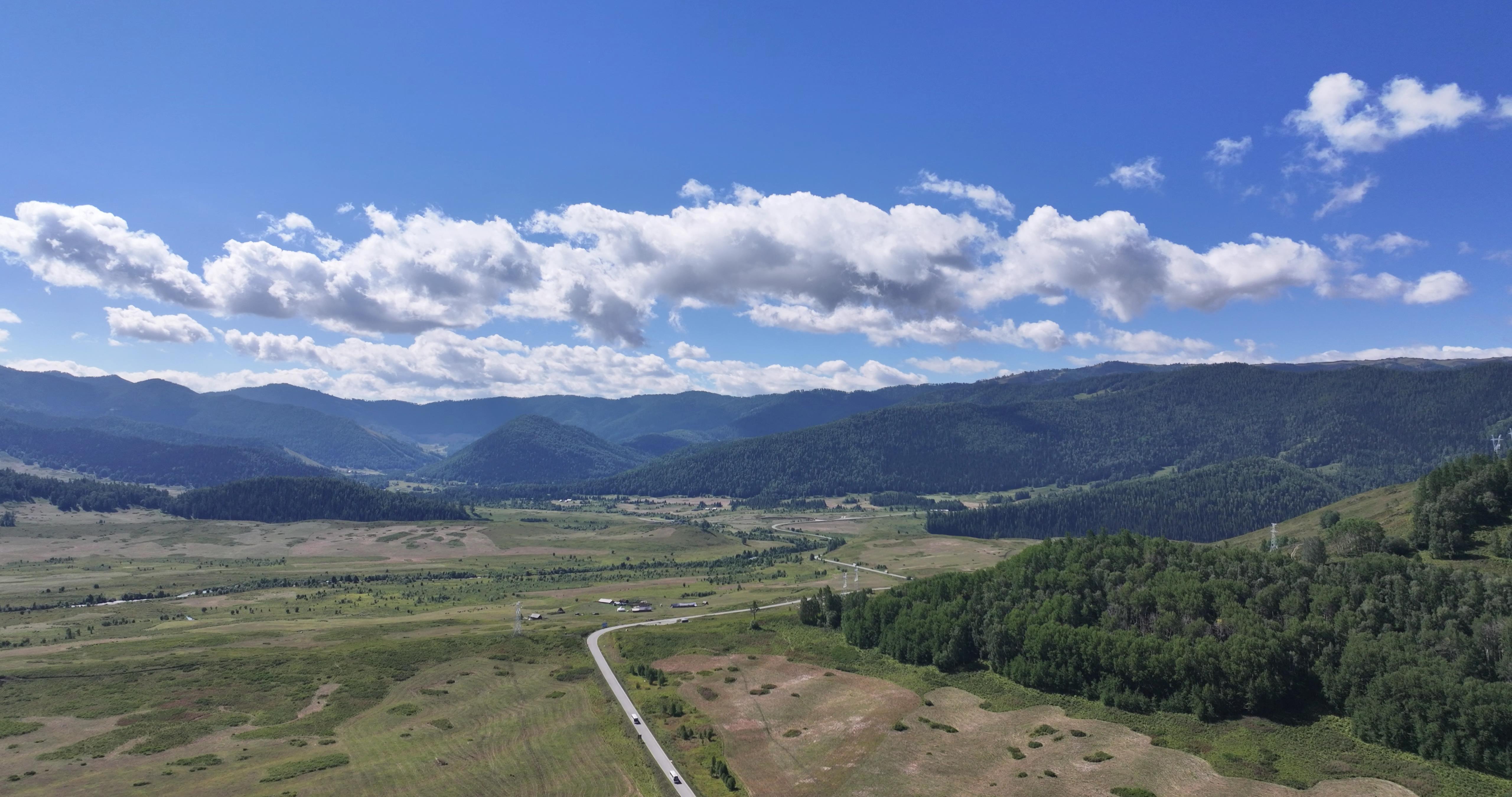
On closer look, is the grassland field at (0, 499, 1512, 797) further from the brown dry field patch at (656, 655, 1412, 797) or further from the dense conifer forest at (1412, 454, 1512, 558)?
the dense conifer forest at (1412, 454, 1512, 558)

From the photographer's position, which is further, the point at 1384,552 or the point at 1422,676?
the point at 1384,552

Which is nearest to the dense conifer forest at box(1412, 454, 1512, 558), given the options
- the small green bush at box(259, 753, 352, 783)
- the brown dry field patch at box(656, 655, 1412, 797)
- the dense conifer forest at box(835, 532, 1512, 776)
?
the dense conifer forest at box(835, 532, 1512, 776)

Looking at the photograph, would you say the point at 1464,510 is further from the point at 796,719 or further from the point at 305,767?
the point at 305,767

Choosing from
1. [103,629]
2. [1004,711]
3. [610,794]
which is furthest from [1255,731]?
[103,629]

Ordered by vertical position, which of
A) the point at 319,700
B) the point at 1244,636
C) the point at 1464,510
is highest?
the point at 1464,510

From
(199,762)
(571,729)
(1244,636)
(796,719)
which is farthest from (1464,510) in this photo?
(199,762)

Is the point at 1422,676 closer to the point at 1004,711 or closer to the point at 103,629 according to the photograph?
the point at 1004,711
